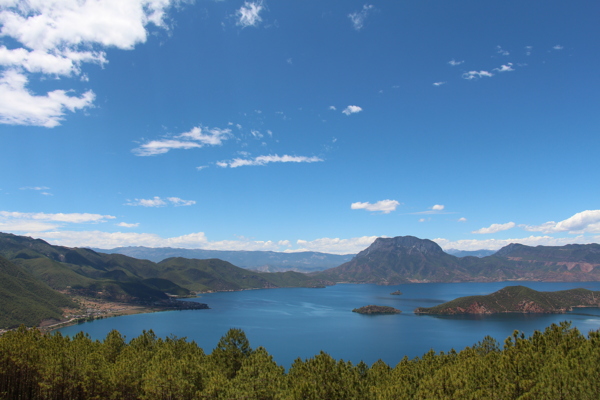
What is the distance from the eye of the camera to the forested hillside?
37.8 meters

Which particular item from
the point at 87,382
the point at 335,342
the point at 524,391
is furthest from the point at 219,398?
the point at 335,342

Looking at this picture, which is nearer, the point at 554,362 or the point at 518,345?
the point at 554,362

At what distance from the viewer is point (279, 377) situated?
4884cm

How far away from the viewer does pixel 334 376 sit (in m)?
44.5

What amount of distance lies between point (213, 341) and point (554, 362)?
186 meters

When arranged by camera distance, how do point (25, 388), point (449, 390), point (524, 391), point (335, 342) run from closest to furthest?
1. point (524, 391)
2. point (449, 390)
3. point (25, 388)
4. point (335, 342)

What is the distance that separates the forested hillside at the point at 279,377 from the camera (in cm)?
3775

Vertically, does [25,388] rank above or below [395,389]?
below

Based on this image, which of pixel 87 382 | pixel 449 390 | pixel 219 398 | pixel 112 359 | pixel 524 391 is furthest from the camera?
pixel 112 359

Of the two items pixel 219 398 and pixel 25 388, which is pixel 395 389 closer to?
pixel 219 398

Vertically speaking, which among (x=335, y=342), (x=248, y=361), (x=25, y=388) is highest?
(x=248, y=361)

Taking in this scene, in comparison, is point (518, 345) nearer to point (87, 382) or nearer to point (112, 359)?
point (87, 382)

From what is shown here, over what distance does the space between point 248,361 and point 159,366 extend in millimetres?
12217

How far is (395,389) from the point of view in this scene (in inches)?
1609
